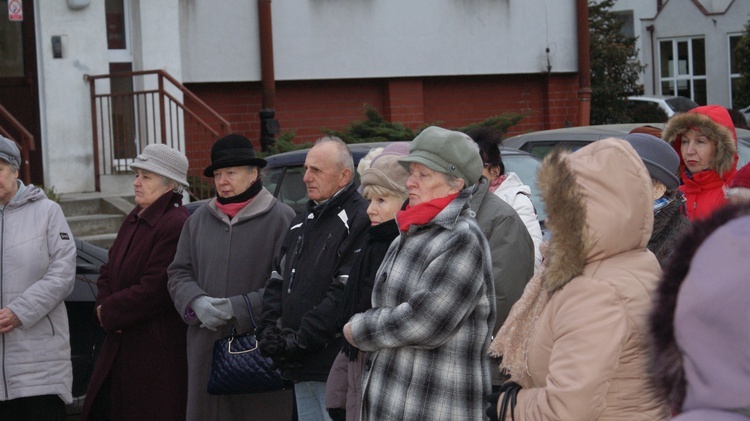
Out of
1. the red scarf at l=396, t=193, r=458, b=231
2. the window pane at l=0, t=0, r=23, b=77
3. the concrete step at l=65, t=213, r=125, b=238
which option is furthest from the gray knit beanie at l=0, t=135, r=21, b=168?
the window pane at l=0, t=0, r=23, b=77

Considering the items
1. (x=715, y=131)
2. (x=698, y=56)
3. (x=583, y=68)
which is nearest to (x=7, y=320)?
(x=715, y=131)

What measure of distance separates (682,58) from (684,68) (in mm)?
395

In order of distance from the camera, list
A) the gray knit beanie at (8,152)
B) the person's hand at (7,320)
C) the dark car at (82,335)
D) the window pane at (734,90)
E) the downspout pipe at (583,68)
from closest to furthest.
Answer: the person's hand at (7,320) → the gray knit beanie at (8,152) → the dark car at (82,335) → the downspout pipe at (583,68) → the window pane at (734,90)

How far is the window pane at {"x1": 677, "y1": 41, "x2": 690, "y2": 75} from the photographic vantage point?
3566 cm

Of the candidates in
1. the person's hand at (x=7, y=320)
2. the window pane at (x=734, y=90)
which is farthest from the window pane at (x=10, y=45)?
the window pane at (x=734, y=90)

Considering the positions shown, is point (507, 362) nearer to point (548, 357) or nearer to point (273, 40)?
point (548, 357)

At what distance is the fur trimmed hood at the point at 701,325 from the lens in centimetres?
161

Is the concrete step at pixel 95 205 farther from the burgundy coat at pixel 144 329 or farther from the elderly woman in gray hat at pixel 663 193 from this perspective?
the elderly woman in gray hat at pixel 663 193

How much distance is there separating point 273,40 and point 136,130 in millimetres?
3514

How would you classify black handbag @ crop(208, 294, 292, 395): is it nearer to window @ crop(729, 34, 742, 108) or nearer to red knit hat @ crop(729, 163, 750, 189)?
red knit hat @ crop(729, 163, 750, 189)

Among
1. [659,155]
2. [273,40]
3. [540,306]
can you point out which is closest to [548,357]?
[540,306]

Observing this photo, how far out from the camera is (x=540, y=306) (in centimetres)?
326

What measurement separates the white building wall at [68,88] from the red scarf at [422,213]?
8768mm

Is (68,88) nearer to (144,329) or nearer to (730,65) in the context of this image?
(144,329)
